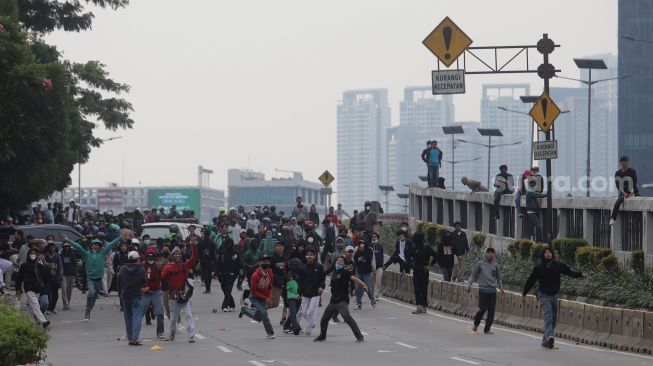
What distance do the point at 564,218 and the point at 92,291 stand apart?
1406cm

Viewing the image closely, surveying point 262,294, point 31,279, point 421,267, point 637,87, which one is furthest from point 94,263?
point 637,87

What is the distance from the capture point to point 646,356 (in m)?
24.7

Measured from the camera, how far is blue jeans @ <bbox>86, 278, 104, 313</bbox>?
33219 millimetres

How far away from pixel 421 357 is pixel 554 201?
756 inches

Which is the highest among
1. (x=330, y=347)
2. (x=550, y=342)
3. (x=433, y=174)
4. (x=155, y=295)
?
(x=433, y=174)

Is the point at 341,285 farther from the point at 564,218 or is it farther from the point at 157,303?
the point at 564,218

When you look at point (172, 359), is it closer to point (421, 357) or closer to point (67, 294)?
point (421, 357)

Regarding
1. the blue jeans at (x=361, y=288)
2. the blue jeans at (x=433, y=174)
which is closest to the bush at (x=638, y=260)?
the blue jeans at (x=361, y=288)

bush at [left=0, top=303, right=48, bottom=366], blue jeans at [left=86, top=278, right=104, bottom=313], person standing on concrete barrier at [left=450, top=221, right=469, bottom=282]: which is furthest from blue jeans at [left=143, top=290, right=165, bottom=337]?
person standing on concrete barrier at [left=450, top=221, right=469, bottom=282]

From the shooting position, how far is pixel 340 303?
27.0 m

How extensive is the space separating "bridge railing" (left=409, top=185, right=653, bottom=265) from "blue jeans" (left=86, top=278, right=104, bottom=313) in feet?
39.4

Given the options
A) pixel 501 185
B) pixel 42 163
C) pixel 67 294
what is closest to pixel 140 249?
pixel 67 294

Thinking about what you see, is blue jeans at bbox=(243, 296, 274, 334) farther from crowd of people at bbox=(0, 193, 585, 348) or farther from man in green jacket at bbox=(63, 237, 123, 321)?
man in green jacket at bbox=(63, 237, 123, 321)

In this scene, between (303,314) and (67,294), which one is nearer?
(303,314)
